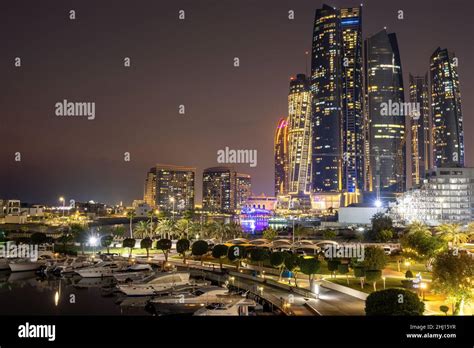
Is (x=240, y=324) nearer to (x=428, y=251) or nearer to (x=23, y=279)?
(x=428, y=251)

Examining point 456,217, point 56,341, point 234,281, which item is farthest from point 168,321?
point 456,217

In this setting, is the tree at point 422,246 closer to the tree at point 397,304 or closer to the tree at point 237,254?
the tree at point 237,254

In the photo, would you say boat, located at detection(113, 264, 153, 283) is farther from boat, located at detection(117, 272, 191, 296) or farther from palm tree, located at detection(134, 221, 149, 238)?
palm tree, located at detection(134, 221, 149, 238)

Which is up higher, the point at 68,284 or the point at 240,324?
the point at 240,324

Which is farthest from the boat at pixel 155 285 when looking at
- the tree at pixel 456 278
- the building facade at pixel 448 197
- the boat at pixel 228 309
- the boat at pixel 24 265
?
the building facade at pixel 448 197

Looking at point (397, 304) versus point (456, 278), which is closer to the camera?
point (397, 304)

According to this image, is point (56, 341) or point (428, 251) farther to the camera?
point (428, 251)

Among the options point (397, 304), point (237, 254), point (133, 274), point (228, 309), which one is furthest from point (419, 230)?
point (133, 274)

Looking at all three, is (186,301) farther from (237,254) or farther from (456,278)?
(456,278)
